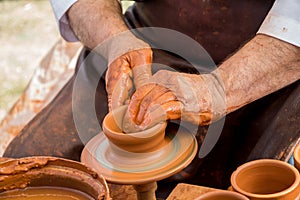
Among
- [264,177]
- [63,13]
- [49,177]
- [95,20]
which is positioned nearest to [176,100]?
[264,177]

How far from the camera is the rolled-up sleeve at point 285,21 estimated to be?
1.59m

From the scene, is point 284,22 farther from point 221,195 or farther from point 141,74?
point 221,195

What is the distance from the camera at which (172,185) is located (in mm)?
1841

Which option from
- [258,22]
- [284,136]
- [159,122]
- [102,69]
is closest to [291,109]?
[284,136]

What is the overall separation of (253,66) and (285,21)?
144mm

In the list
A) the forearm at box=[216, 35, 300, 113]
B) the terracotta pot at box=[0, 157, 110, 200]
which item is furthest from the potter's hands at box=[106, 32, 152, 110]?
the terracotta pot at box=[0, 157, 110, 200]

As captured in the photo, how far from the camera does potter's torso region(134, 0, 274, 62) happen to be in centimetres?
177

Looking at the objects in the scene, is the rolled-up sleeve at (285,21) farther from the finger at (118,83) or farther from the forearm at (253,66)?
the finger at (118,83)

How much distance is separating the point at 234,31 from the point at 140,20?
1.20ft

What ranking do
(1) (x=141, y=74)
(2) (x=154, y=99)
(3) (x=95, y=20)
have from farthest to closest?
(3) (x=95, y=20)
(1) (x=141, y=74)
(2) (x=154, y=99)

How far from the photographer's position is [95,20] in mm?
1918

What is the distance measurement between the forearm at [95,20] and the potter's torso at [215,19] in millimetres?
136

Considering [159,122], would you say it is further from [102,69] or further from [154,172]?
[102,69]

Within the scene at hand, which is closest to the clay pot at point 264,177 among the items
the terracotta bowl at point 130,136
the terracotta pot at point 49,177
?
the terracotta bowl at point 130,136
